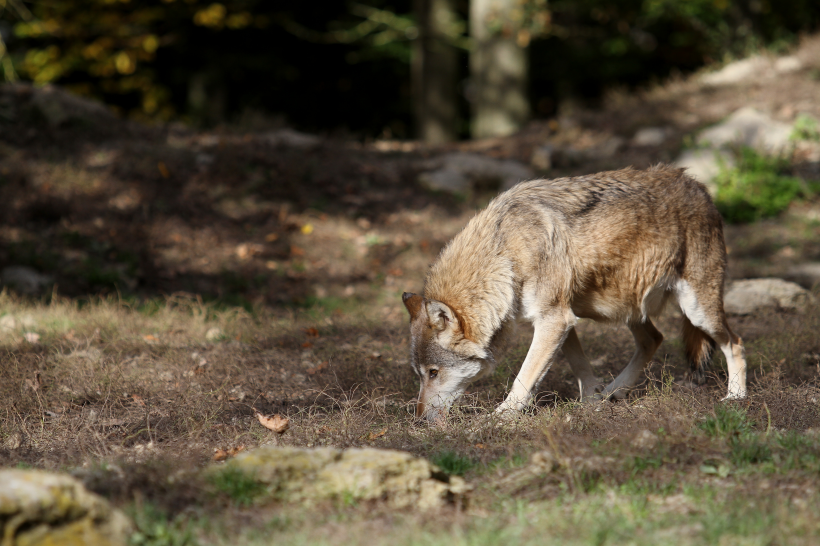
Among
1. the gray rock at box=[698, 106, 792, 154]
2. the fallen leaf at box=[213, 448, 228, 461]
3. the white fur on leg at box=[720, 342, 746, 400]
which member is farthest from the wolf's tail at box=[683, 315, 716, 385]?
the gray rock at box=[698, 106, 792, 154]

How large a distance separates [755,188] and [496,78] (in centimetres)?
721

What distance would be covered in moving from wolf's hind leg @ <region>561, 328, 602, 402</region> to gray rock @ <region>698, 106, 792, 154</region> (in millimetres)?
7747

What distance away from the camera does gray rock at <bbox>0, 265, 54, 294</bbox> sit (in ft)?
29.2

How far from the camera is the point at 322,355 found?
21.3 feet

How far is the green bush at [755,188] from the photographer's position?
10.8 meters

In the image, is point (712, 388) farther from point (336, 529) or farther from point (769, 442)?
point (336, 529)

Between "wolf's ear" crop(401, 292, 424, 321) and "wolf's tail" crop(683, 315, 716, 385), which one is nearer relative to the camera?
"wolf's ear" crop(401, 292, 424, 321)

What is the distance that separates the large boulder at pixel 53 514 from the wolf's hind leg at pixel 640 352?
4307 millimetres

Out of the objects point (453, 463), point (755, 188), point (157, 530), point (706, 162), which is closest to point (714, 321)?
point (453, 463)

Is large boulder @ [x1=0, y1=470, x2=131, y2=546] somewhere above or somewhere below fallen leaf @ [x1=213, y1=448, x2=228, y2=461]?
above

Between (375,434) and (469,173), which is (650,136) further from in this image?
(375,434)

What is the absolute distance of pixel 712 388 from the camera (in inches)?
221

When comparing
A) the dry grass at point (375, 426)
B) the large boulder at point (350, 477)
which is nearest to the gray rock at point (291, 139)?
the dry grass at point (375, 426)

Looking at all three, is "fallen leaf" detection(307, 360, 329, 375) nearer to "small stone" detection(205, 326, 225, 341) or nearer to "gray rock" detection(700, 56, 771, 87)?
"small stone" detection(205, 326, 225, 341)
